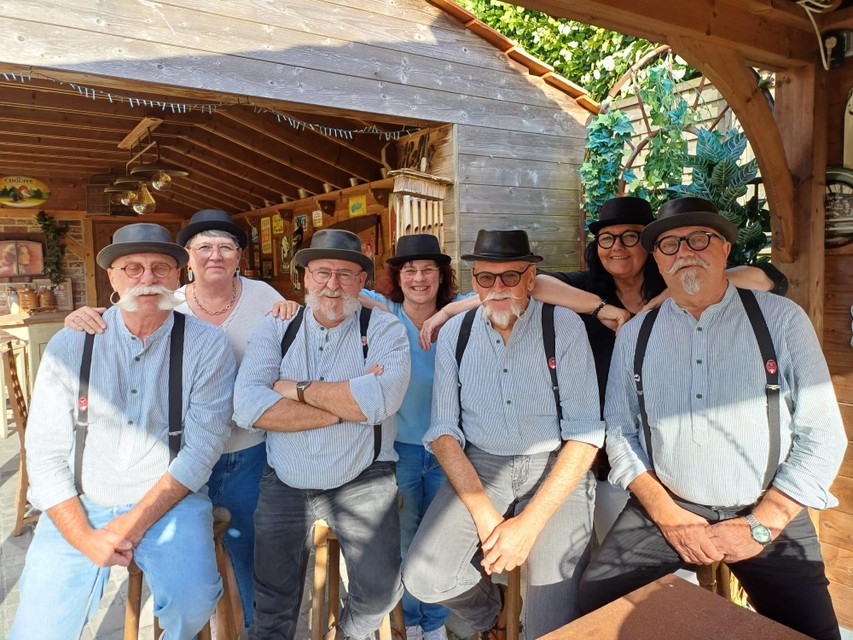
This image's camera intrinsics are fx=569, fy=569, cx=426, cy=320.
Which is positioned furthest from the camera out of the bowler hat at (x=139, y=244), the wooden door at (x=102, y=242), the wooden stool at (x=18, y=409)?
the wooden door at (x=102, y=242)

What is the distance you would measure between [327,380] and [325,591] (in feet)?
2.86

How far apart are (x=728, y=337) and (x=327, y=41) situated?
3.18 m

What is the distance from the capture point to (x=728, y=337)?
7.05ft

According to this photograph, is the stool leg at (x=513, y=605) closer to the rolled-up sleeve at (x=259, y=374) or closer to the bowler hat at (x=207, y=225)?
the rolled-up sleeve at (x=259, y=374)

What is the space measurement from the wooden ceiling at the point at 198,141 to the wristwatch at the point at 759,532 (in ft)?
11.4

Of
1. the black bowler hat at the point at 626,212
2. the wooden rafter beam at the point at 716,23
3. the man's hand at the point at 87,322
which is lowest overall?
the man's hand at the point at 87,322

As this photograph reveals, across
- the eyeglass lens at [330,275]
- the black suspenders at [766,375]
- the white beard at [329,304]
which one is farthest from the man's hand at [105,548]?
the black suspenders at [766,375]

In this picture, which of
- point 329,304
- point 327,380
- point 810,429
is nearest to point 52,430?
point 327,380

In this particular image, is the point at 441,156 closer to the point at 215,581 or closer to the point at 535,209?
the point at 535,209

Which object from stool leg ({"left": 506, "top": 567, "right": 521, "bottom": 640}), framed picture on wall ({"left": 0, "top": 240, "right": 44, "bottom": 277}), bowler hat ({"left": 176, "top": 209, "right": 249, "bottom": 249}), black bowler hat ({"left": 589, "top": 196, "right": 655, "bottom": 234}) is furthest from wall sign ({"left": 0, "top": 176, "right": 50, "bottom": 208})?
stool leg ({"left": 506, "top": 567, "right": 521, "bottom": 640})

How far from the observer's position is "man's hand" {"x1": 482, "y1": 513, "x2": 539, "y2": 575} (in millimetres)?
2146

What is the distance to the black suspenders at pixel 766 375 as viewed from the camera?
2.04 metres

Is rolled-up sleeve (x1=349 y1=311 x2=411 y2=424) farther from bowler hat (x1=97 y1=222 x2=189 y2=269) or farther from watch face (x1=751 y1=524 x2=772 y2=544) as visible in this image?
watch face (x1=751 y1=524 x2=772 y2=544)

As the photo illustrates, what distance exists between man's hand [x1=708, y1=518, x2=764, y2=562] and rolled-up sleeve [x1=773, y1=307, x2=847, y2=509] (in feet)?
0.65
